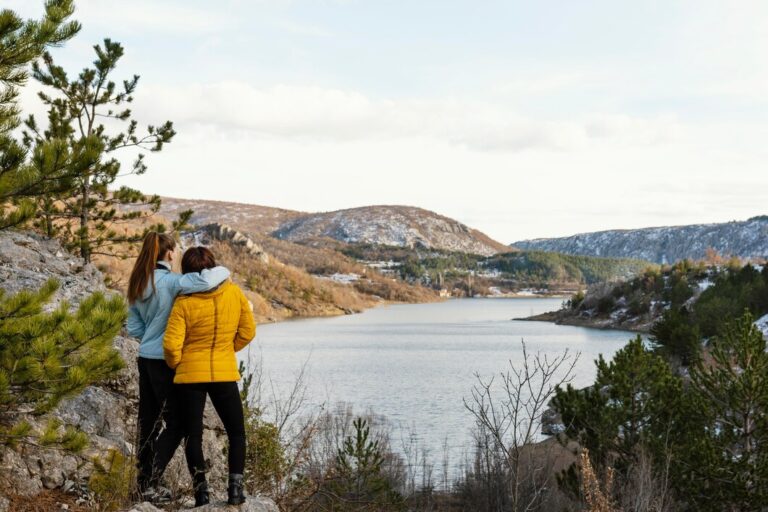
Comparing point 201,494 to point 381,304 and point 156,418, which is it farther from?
point 381,304

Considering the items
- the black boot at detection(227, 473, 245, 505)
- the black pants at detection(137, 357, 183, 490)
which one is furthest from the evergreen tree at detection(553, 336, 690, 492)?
the black pants at detection(137, 357, 183, 490)

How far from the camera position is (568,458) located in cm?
1869

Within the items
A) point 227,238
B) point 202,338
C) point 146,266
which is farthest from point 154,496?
point 227,238

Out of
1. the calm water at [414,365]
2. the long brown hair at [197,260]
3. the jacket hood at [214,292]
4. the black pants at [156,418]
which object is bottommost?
the calm water at [414,365]

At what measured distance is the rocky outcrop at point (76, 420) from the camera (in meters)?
6.17

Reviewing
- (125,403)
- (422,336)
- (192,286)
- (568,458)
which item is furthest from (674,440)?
(422,336)

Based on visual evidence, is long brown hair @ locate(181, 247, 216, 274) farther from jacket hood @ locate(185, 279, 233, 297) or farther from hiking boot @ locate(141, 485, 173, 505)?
hiking boot @ locate(141, 485, 173, 505)

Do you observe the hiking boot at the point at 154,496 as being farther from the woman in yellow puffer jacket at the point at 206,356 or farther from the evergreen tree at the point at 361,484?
the evergreen tree at the point at 361,484

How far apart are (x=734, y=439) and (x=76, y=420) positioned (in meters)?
10.3

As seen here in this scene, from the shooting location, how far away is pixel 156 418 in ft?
18.8

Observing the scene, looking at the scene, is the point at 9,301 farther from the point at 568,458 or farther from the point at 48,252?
the point at 568,458

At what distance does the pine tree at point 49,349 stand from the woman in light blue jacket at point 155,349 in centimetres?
23

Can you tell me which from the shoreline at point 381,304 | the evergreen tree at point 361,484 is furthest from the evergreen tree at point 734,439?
the shoreline at point 381,304

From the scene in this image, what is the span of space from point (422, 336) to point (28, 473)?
5733cm
